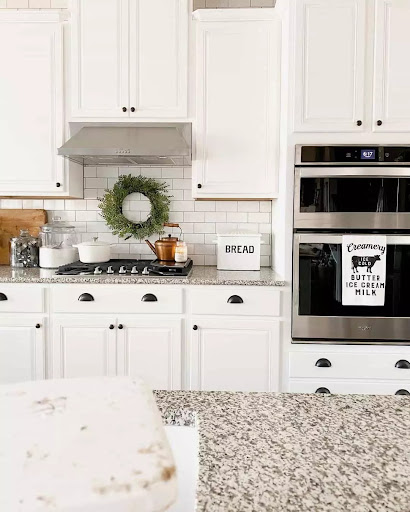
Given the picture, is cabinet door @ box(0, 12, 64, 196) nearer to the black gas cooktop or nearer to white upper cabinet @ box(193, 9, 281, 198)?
the black gas cooktop

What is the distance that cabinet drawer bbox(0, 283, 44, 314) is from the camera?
2561 millimetres

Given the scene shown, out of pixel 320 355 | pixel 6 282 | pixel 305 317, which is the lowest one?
pixel 320 355

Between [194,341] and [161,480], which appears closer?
[161,480]

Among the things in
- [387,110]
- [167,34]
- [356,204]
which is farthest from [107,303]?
[387,110]

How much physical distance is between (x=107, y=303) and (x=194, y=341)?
52cm

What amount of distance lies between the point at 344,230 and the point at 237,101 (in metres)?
1.00

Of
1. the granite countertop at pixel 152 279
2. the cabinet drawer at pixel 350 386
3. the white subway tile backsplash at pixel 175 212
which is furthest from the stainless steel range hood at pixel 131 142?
the cabinet drawer at pixel 350 386

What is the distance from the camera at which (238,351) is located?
8.27 feet

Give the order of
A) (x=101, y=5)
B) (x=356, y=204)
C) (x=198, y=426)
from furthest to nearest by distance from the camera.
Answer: (x=101, y=5) → (x=356, y=204) → (x=198, y=426)

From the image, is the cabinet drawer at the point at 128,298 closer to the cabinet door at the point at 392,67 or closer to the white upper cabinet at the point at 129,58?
the white upper cabinet at the point at 129,58

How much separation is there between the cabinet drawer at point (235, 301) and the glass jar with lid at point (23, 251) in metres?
1.20

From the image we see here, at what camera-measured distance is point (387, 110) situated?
2.50 metres

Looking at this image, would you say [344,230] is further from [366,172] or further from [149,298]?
[149,298]

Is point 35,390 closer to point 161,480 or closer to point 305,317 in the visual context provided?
point 161,480
